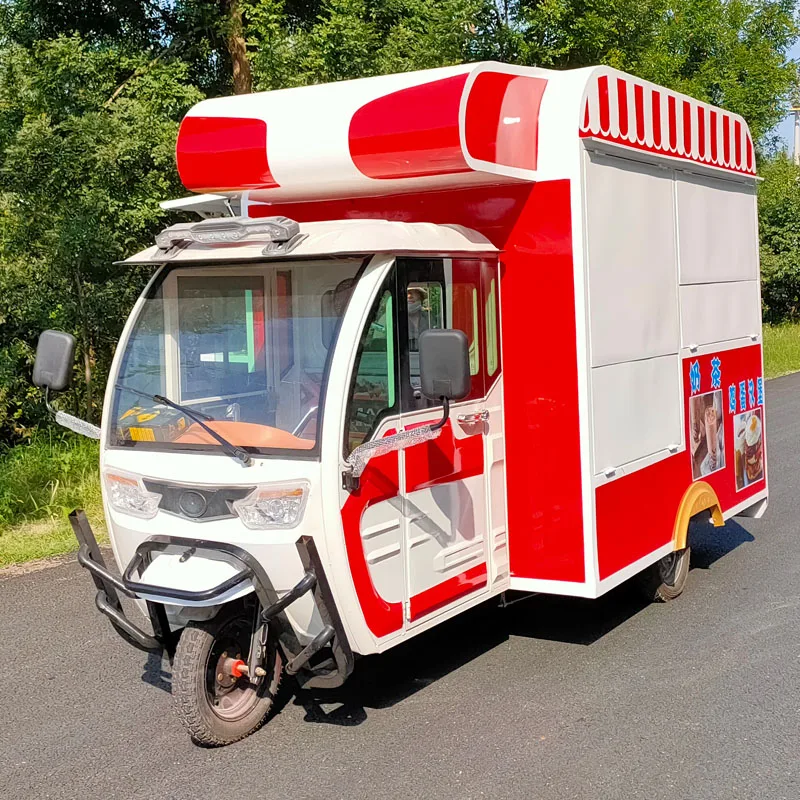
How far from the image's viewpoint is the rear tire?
635 centimetres

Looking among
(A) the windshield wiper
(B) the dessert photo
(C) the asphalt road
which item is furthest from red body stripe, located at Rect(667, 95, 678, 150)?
(A) the windshield wiper

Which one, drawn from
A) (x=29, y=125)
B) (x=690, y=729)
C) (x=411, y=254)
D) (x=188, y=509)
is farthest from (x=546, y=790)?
(x=29, y=125)

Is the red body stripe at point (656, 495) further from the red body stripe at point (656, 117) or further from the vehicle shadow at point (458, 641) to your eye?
the red body stripe at point (656, 117)

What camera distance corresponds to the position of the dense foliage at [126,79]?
34.6ft

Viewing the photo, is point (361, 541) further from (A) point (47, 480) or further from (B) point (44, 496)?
(A) point (47, 480)

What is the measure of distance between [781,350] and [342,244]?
19.2 meters

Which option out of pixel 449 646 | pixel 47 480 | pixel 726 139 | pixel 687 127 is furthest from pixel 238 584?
pixel 47 480

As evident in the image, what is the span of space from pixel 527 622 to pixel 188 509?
2418 mm

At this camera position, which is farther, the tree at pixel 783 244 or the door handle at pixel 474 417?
the tree at pixel 783 244

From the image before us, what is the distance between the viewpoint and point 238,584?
14.3 ft

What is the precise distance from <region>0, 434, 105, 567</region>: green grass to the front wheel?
138 inches

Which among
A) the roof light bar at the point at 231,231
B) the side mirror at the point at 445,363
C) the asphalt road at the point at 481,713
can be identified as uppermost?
the roof light bar at the point at 231,231

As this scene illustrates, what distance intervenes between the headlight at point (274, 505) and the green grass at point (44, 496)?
152 inches

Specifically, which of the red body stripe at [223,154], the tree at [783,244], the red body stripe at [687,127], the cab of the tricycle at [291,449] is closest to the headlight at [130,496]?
the cab of the tricycle at [291,449]
